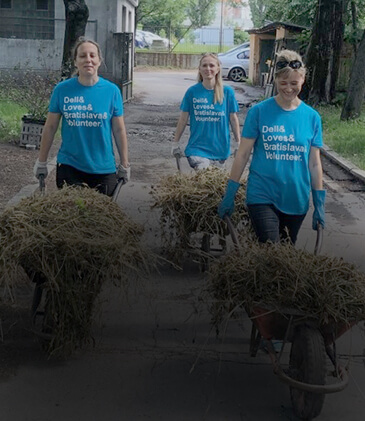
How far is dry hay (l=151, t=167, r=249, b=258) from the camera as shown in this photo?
19.8 feet

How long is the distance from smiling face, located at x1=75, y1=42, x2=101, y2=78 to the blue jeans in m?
1.67

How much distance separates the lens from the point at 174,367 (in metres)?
4.64

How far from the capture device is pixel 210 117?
7.10m

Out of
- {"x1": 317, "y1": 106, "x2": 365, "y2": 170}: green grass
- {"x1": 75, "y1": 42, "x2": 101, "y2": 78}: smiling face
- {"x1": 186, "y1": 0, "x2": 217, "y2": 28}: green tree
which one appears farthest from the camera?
{"x1": 186, "y1": 0, "x2": 217, "y2": 28}: green tree

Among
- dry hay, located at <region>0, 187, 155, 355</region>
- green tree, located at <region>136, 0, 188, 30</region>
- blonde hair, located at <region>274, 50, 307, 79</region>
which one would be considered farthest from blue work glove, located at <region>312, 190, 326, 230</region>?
green tree, located at <region>136, 0, 188, 30</region>

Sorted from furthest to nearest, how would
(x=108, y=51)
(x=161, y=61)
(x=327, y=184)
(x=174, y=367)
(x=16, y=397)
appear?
(x=161, y=61)
(x=108, y=51)
(x=327, y=184)
(x=174, y=367)
(x=16, y=397)

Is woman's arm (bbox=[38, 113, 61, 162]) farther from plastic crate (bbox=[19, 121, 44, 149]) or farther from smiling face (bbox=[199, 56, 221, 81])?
plastic crate (bbox=[19, 121, 44, 149])

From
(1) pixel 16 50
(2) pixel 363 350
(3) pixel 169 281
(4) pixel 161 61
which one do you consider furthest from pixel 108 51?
(4) pixel 161 61

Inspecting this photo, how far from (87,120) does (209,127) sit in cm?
183

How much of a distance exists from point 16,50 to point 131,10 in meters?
8.74

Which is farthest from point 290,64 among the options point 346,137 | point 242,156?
point 346,137

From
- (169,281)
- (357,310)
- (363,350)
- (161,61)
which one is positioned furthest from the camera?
(161,61)

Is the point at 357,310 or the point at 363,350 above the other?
the point at 357,310

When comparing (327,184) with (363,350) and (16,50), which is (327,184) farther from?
(16,50)
